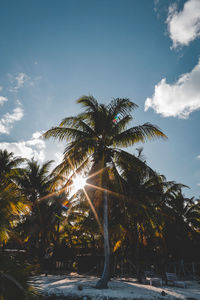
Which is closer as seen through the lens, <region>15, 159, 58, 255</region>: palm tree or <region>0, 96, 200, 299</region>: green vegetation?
<region>0, 96, 200, 299</region>: green vegetation

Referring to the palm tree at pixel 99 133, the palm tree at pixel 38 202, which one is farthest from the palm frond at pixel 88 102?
the palm tree at pixel 38 202

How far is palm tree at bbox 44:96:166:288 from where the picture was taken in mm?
9625

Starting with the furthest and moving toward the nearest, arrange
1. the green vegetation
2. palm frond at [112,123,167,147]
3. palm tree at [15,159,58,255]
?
palm tree at [15,159,58,255] < palm frond at [112,123,167,147] < the green vegetation

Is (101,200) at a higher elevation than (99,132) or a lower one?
lower

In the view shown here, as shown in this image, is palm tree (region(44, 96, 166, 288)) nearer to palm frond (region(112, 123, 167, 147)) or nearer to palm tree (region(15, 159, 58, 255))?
palm frond (region(112, 123, 167, 147))

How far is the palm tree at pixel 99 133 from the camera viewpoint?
9625 millimetres

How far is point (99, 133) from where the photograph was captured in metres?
10.8

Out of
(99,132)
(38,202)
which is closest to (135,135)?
(99,132)

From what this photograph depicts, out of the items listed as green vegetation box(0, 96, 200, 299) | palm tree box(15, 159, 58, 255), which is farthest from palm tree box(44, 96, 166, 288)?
palm tree box(15, 159, 58, 255)

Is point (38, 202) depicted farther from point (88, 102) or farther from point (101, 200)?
point (88, 102)

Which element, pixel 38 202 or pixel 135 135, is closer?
pixel 135 135

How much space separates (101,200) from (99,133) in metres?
4.31

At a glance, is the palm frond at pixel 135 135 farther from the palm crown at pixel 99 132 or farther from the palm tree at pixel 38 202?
the palm tree at pixel 38 202

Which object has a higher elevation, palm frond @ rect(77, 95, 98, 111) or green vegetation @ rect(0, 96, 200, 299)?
palm frond @ rect(77, 95, 98, 111)
